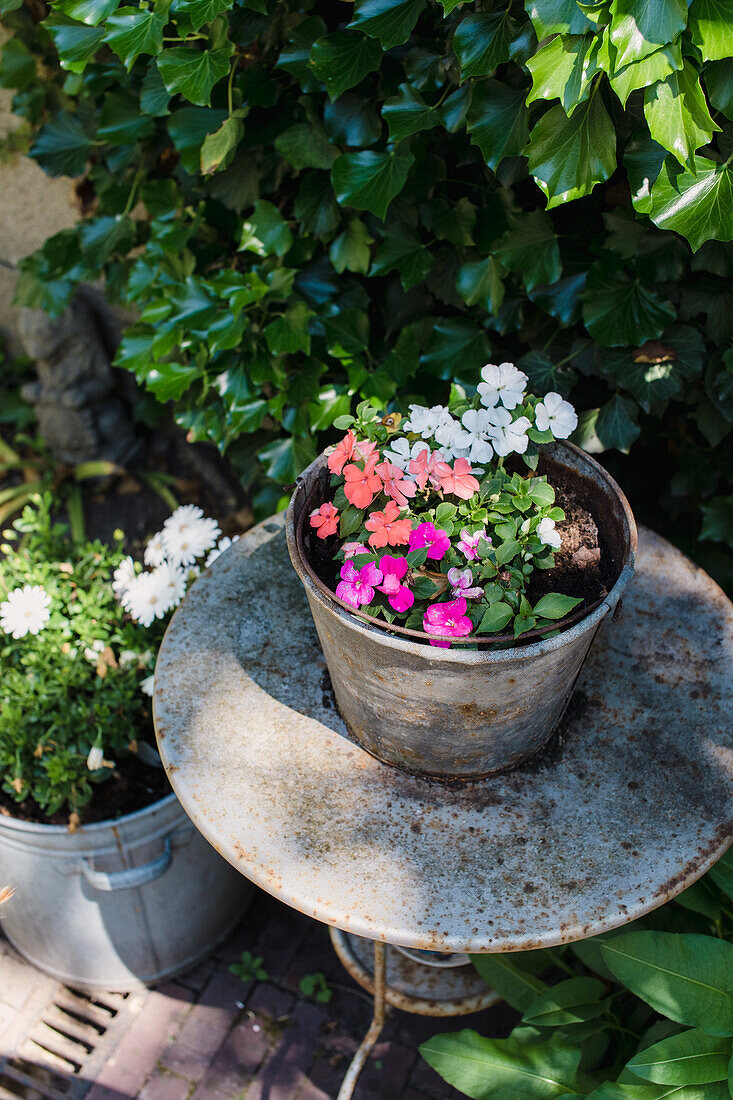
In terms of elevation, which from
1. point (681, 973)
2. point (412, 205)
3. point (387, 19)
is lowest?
point (681, 973)

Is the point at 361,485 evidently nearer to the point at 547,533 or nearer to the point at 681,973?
the point at 547,533

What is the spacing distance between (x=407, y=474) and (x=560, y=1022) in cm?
97

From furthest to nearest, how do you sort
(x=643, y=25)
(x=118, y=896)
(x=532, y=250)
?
(x=118, y=896)
(x=532, y=250)
(x=643, y=25)

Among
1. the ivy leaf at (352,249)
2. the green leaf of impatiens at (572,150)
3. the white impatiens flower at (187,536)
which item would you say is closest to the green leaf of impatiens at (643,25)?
the green leaf of impatiens at (572,150)

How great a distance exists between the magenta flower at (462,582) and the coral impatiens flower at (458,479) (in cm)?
10

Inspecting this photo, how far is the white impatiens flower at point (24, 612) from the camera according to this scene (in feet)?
5.26

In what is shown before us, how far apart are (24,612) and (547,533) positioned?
3.42 ft

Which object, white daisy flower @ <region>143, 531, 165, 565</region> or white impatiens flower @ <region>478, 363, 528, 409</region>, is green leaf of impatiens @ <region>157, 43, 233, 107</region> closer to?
white impatiens flower @ <region>478, 363, 528, 409</region>

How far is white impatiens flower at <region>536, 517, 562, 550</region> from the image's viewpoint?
1.09m

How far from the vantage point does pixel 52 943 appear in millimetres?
1833

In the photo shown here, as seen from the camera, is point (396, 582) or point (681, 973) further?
point (681, 973)

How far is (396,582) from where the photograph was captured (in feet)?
3.35

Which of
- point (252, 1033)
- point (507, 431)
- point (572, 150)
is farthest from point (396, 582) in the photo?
point (252, 1033)

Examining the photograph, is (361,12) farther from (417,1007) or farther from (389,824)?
(417,1007)
